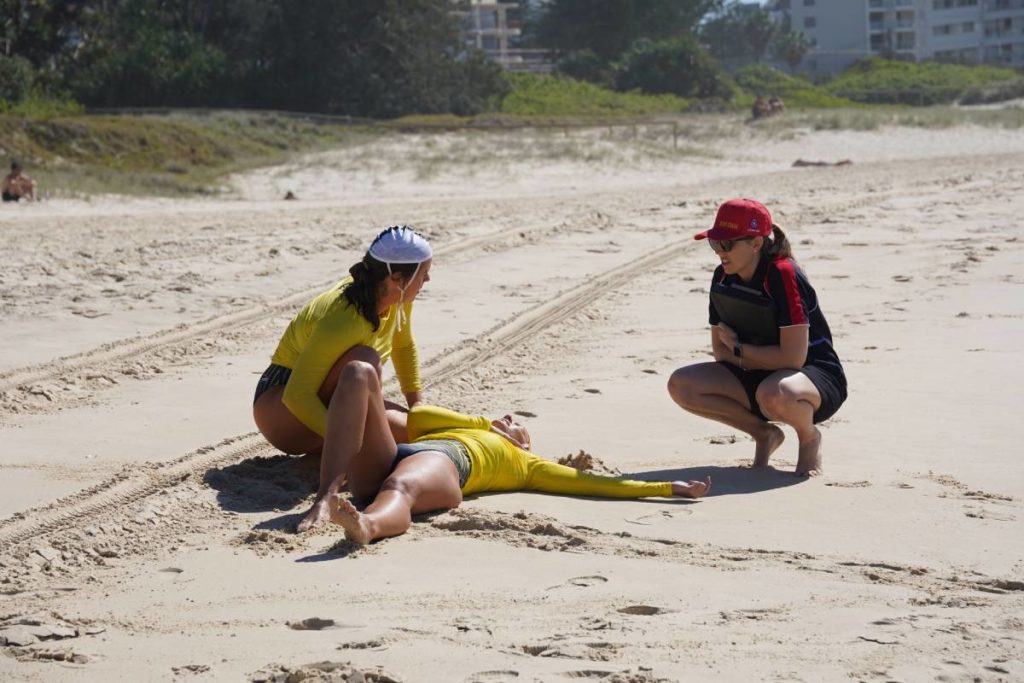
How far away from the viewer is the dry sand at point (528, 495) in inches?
142

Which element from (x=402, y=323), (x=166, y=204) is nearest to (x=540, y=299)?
(x=402, y=323)

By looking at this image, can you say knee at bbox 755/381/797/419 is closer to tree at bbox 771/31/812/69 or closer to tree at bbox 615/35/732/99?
tree at bbox 615/35/732/99

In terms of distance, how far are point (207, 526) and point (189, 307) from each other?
5.11 meters

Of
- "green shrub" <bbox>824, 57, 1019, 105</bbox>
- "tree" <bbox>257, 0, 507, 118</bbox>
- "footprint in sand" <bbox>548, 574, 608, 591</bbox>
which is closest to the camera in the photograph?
"footprint in sand" <bbox>548, 574, 608, 591</bbox>

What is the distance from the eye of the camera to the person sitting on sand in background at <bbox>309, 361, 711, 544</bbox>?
457cm

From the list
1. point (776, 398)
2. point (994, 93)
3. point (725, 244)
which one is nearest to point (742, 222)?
point (725, 244)

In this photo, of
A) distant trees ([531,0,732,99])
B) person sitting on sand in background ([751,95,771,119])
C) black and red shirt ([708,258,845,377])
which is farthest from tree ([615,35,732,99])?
black and red shirt ([708,258,845,377])

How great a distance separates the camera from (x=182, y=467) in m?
5.46

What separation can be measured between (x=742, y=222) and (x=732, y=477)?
977 millimetres

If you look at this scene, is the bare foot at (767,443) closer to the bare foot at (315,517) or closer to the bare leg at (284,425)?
the bare leg at (284,425)

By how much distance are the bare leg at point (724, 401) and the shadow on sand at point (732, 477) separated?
10 cm

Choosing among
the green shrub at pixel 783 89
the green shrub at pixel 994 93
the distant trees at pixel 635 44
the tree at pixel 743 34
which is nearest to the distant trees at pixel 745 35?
the tree at pixel 743 34

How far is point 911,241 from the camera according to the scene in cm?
1227

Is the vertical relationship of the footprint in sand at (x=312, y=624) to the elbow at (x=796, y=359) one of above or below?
below
